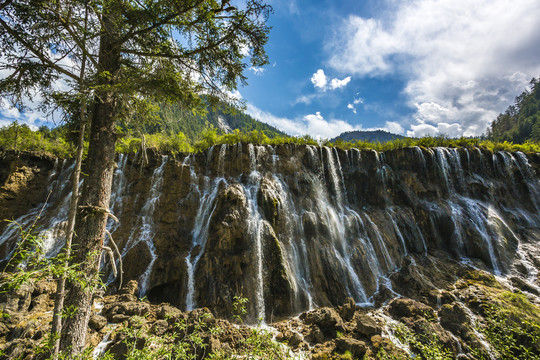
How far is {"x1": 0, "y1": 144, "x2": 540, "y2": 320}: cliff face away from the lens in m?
11.5

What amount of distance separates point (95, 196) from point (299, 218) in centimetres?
1176

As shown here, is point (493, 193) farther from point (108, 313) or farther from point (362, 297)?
point (108, 313)

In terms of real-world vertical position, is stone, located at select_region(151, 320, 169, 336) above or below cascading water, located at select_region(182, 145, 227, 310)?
below

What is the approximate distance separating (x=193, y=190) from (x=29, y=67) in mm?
11694

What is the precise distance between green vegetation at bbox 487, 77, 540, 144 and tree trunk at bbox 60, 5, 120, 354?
6077 cm

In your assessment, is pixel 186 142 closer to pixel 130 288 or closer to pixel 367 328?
pixel 130 288

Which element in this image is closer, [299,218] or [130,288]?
[130,288]

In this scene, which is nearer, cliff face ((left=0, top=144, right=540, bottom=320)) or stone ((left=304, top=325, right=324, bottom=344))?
stone ((left=304, top=325, right=324, bottom=344))

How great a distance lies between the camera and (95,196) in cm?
386

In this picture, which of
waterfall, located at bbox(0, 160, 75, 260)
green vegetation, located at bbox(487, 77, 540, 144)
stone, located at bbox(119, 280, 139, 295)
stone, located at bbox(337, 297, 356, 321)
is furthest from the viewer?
green vegetation, located at bbox(487, 77, 540, 144)

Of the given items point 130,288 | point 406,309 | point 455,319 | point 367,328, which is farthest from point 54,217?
point 455,319

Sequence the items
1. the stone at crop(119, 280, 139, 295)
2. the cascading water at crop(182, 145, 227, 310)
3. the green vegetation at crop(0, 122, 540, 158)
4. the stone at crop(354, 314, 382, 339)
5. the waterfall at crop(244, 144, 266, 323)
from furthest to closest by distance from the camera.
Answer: the green vegetation at crop(0, 122, 540, 158) < the cascading water at crop(182, 145, 227, 310) < the waterfall at crop(244, 144, 266, 323) < the stone at crop(119, 280, 139, 295) < the stone at crop(354, 314, 382, 339)

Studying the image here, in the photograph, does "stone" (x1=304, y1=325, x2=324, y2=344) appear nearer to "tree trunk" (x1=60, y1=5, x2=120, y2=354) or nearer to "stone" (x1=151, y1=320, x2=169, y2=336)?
"stone" (x1=151, y1=320, x2=169, y2=336)

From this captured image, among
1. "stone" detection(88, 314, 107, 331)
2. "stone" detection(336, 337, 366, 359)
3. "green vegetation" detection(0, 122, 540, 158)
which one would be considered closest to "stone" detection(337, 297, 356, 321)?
"stone" detection(336, 337, 366, 359)
